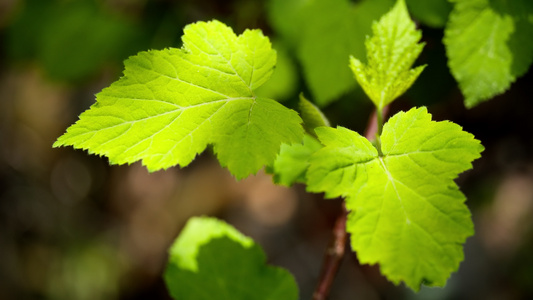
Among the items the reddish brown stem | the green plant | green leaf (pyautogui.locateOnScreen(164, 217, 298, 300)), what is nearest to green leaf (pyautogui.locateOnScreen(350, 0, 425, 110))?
the green plant

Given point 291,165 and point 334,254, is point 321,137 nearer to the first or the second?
point 291,165

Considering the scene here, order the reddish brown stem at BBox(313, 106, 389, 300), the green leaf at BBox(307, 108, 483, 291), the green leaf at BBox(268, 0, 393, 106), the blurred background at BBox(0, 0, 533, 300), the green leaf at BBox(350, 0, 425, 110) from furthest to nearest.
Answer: the blurred background at BBox(0, 0, 533, 300) → the green leaf at BBox(268, 0, 393, 106) → the reddish brown stem at BBox(313, 106, 389, 300) → the green leaf at BBox(350, 0, 425, 110) → the green leaf at BBox(307, 108, 483, 291)

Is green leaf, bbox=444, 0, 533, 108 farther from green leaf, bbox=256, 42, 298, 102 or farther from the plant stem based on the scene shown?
green leaf, bbox=256, 42, 298, 102

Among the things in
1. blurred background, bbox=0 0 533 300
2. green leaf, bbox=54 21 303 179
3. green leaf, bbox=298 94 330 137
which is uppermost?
green leaf, bbox=54 21 303 179

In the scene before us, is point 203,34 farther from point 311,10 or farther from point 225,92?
point 311,10

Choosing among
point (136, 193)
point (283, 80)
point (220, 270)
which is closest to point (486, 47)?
point (283, 80)

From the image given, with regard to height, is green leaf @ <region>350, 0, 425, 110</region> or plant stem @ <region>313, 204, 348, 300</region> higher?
green leaf @ <region>350, 0, 425, 110</region>

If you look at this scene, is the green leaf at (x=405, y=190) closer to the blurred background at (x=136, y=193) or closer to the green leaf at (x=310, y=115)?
the green leaf at (x=310, y=115)
